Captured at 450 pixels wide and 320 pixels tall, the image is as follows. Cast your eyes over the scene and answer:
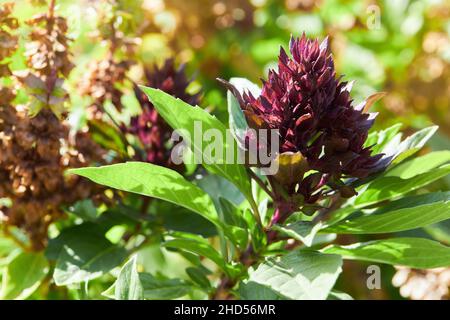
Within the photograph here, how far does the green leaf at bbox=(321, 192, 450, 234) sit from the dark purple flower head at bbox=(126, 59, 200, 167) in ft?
1.09

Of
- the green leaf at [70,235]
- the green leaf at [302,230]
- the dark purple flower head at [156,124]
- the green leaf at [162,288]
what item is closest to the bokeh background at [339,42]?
the dark purple flower head at [156,124]

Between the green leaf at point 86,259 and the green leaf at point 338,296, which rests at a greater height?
the green leaf at point 86,259

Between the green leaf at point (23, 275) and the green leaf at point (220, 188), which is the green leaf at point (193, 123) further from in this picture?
the green leaf at point (23, 275)

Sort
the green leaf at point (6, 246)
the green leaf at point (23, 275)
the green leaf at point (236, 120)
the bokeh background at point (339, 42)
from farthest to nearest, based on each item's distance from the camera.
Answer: the bokeh background at point (339, 42)
the green leaf at point (6, 246)
the green leaf at point (23, 275)
the green leaf at point (236, 120)

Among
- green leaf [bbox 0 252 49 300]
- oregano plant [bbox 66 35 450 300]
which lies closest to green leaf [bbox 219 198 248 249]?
oregano plant [bbox 66 35 450 300]

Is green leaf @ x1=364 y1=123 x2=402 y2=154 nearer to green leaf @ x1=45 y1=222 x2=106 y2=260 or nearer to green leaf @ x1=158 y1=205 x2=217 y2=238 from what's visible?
green leaf @ x1=158 y1=205 x2=217 y2=238

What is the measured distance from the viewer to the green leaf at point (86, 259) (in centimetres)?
97

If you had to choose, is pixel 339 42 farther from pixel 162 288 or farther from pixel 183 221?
pixel 162 288

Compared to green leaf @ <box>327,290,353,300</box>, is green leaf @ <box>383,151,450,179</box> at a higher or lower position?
higher

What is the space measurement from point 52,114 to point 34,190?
0.12 metres

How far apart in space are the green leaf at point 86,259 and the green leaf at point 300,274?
276 mm

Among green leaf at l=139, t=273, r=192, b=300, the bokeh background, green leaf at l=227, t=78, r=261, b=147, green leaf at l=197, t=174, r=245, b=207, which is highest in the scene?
the bokeh background

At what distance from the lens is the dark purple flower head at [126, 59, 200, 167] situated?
3.58 ft
